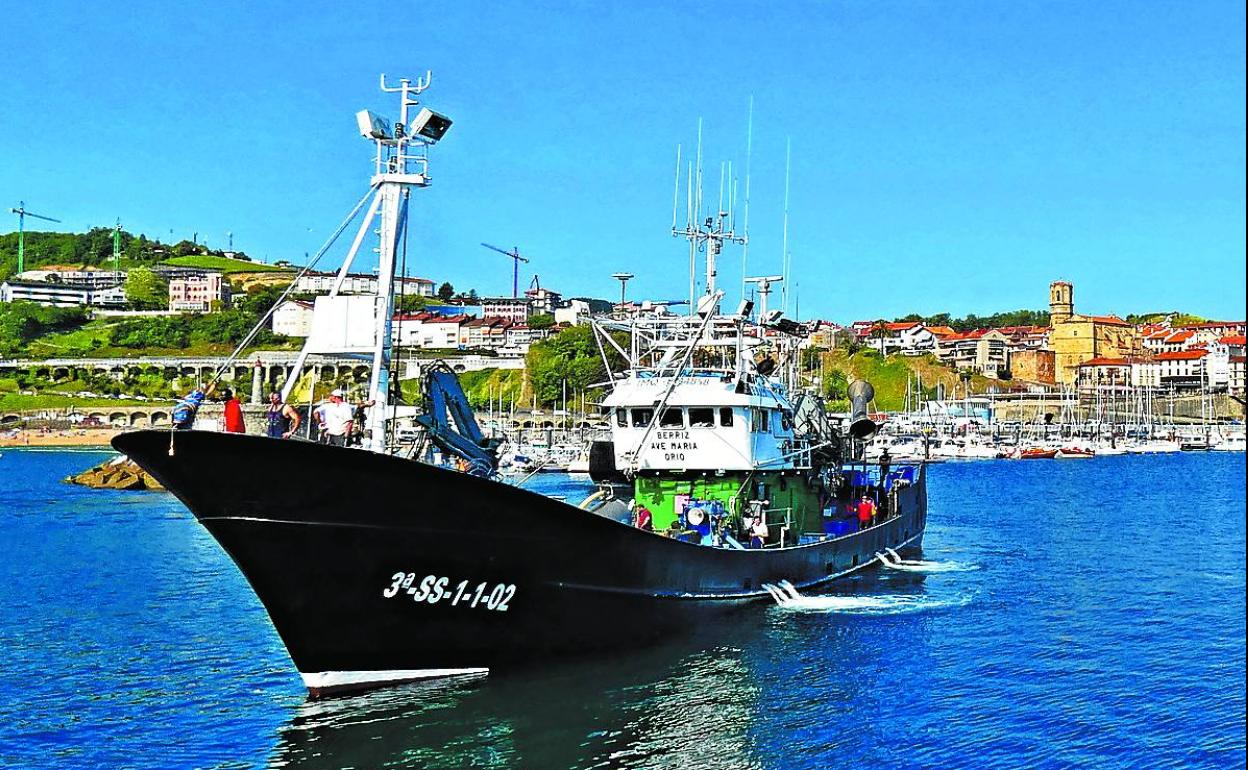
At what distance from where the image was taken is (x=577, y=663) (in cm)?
2361

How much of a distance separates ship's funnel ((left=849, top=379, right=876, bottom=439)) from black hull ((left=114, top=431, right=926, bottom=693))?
1902 cm

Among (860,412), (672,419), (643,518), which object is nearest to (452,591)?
(643,518)

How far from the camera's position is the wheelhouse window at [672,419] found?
29672mm

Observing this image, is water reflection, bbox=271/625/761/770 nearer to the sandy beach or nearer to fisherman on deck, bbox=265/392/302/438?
fisherman on deck, bbox=265/392/302/438

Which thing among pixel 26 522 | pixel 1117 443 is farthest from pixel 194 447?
pixel 1117 443

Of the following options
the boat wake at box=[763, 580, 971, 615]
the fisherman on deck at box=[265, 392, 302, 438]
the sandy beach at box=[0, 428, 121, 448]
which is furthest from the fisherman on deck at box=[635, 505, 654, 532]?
the sandy beach at box=[0, 428, 121, 448]

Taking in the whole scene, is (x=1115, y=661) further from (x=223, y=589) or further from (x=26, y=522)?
(x=26, y=522)

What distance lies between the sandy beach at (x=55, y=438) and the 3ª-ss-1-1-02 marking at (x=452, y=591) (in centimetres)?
14305

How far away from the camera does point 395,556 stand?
21156 millimetres

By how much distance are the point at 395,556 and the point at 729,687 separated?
7215 millimetres

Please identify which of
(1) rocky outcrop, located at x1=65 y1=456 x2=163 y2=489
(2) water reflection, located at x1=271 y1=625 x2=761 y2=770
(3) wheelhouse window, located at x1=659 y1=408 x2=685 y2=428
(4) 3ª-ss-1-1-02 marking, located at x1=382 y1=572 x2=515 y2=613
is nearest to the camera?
(2) water reflection, located at x1=271 y1=625 x2=761 y2=770

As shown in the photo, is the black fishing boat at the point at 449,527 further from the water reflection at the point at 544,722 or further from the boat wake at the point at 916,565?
the boat wake at the point at 916,565

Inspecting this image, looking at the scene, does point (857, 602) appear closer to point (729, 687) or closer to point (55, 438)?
point (729, 687)

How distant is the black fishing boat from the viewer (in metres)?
20.5
